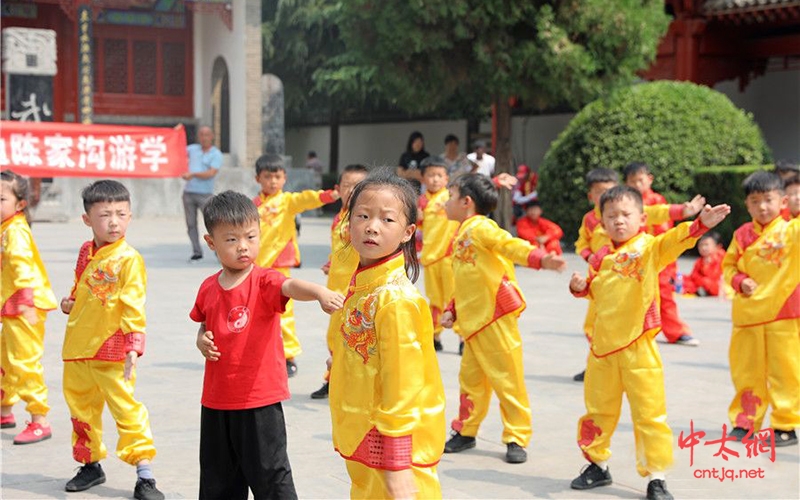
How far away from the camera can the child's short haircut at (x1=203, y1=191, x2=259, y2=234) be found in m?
3.76

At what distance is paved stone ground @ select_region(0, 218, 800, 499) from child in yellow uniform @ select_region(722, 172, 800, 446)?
0.21 m

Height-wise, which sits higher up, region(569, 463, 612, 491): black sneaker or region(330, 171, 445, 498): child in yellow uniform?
region(330, 171, 445, 498): child in yellow uniform

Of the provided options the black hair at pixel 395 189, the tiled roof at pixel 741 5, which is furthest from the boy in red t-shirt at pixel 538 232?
the black hair at pixel 395 189

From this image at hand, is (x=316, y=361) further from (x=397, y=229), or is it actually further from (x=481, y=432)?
(x=397, y=229)

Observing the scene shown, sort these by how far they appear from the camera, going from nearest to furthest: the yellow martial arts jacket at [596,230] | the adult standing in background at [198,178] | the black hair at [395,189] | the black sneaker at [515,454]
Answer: the black hair at [395,189], the black sneaker at [515,454], the yellow martial arts jacket at [596,230], the adult standing in background at [198,178]

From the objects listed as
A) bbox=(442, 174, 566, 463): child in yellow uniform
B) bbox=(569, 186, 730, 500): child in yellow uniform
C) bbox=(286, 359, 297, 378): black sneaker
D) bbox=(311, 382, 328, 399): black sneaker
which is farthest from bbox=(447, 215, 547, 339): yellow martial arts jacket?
bbox=(286, 359, 297, 378): black sneaker

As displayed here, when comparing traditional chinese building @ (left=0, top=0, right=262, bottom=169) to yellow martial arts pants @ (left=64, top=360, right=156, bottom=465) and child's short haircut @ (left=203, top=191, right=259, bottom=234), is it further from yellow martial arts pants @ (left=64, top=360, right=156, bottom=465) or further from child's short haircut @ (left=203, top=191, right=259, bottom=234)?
child's short haircut @ (left=203, top=191, right=259, bottom=234)

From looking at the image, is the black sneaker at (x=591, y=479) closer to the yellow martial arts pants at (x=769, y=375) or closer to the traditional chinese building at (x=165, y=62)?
the yellow martial arts pants at (x=769, y=375)

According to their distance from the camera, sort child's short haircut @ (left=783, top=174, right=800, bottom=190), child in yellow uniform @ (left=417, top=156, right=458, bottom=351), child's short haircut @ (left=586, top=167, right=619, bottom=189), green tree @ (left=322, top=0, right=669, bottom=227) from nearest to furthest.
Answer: child's short haircut @ (left=783, top=174, right=800, bottom=190)
child's short haircut @ (left=586, top=167, right=619, bottom=189)
child in yellow uniform @ (left=417, top=156, right=458, bottom=351)
green tree @ (left=322, top=0, right=669, bottom=227)

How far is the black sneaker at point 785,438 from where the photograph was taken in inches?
224

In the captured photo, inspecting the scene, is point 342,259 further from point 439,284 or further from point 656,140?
point 656,140

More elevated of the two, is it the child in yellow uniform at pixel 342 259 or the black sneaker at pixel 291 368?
the child in yellow uniform at pixel 342 259

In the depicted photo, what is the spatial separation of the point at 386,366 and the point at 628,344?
189 cm

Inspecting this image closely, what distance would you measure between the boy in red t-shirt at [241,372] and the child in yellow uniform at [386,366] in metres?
0.45
